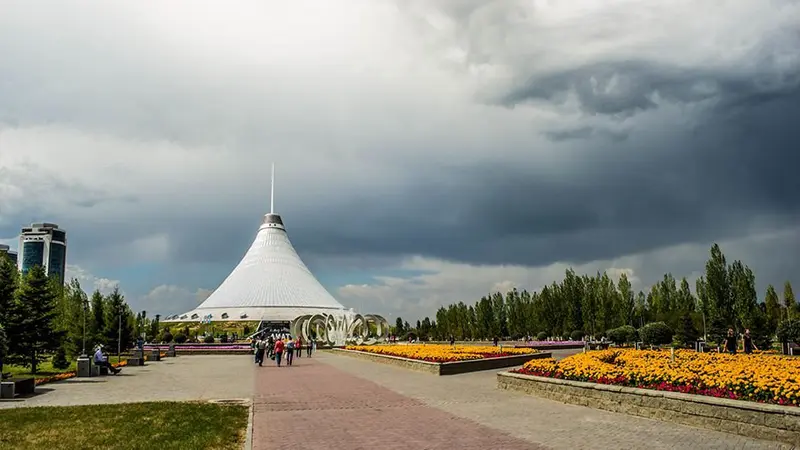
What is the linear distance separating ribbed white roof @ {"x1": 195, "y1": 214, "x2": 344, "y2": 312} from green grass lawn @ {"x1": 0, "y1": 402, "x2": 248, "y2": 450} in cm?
7696

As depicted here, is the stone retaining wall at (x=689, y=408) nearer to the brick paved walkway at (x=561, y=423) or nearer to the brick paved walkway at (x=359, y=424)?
the brick paved walkway at (x=561, y=423)

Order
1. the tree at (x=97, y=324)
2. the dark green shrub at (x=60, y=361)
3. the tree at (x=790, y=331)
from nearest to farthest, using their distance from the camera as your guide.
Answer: the dark green shrub at (x=60, y=361)
the tree at (x=790, y=331)
the tree at (x=97, y=324)

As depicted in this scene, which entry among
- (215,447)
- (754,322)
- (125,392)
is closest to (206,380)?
(125,392)

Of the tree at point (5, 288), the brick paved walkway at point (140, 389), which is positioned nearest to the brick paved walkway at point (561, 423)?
the brick paved walkway at point (140, 389)

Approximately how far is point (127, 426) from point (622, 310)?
1853 inches

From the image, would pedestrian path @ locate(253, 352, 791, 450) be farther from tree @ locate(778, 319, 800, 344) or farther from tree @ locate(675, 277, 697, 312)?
tree @ locate(675, 277, 697, 312)

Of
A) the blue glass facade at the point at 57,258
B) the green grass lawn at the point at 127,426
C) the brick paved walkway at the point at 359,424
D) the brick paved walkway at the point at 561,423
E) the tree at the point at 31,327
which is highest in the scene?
the blue glass facade at the point at 57,258

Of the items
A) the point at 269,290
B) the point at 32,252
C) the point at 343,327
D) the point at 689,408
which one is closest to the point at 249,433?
the point at 689,408

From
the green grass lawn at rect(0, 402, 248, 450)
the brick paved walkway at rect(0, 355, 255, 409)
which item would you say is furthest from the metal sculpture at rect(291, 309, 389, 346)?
the green grass lawn at rect(0, 402, 248, 450)

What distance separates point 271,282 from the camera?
96562 mm

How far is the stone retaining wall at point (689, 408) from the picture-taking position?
803 cm

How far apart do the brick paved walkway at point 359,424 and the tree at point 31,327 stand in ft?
38.1

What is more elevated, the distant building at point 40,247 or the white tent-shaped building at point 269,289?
the distant building at point 40,247

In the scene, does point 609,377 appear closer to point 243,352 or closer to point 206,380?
point 206,380
